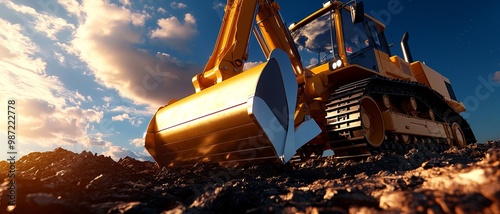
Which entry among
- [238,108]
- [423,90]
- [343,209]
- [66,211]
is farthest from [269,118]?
[423,90]

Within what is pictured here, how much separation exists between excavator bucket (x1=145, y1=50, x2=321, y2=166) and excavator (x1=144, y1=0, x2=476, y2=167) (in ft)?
0.04

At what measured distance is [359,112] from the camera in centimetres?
411

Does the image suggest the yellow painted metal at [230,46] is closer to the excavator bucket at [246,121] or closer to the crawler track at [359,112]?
the excavator bucket at [246,121]

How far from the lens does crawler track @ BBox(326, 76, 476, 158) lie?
4125 mm

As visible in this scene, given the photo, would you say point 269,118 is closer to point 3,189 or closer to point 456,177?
point 456,177

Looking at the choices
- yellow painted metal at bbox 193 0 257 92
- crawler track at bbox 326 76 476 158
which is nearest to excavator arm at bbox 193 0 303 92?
yellow painted metal at bbox 193 0 257 92

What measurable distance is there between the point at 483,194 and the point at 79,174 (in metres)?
3.24

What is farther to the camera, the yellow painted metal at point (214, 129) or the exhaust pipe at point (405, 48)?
the exhaust pipe at point (405, 48)

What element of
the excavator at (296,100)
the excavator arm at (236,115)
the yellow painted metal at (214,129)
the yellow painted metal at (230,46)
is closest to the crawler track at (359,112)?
A: the excavator at (296,100)

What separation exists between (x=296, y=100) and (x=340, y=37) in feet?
8.16

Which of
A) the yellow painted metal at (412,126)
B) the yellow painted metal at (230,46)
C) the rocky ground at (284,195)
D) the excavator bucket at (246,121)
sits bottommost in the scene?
the rocky ground at (284,195)

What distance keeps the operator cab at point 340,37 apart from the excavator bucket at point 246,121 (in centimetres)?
244

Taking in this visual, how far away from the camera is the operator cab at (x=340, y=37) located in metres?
5.51

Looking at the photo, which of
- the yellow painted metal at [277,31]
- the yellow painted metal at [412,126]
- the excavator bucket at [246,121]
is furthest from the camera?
the yellow painted metal at [277,31]
